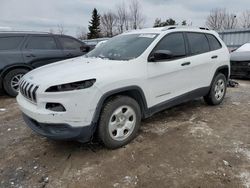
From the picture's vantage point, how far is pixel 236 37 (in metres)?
12.5

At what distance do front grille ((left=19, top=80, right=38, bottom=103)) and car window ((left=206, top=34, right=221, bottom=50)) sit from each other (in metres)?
3.67

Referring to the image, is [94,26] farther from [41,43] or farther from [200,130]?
[200,130]

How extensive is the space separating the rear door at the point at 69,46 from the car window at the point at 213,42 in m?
4.02

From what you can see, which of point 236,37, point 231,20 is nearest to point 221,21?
point 231,20

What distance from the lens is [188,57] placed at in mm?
4422

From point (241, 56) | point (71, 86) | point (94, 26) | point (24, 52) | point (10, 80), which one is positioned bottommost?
point (10, 80)

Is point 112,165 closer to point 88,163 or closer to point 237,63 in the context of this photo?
point 88,163

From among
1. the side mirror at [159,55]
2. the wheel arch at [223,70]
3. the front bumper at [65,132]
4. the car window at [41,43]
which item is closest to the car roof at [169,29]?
the side mirror at [159,55]

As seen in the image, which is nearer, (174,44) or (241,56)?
(174,44)

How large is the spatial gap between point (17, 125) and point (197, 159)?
3.32m

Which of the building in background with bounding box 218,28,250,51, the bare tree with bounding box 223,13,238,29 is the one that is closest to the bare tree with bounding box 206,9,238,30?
the bare tree with bounding box 223,13,238,29

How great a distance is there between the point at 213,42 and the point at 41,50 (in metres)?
4.78

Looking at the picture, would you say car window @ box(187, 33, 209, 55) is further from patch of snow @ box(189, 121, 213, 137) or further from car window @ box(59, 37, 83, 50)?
car window @ box(59, 37, 83, 50)

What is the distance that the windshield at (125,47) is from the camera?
3828 mm
